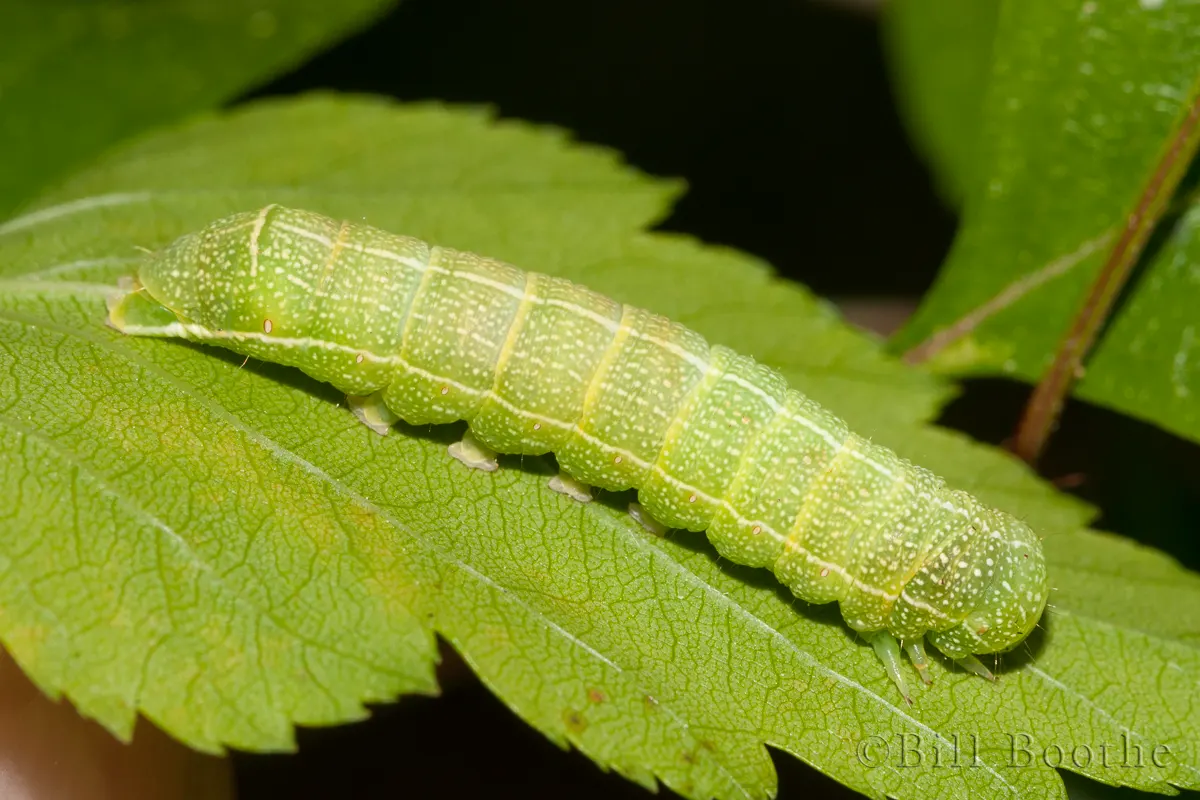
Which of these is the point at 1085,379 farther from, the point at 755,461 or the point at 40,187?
the point at 40,187

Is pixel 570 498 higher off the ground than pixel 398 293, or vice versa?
pixel 398 293

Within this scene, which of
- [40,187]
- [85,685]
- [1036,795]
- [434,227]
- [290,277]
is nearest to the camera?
[85,685]

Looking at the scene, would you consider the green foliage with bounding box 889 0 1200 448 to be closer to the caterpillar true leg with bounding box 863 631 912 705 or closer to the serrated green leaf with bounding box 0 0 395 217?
the caterpillar true leg with bounding box 863 631 912 705

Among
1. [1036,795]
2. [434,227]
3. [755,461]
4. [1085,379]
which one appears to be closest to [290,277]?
[434,227]

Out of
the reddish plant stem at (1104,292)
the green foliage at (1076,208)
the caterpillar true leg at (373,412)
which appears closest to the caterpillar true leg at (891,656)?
the reddish plant stem at (1104,292)

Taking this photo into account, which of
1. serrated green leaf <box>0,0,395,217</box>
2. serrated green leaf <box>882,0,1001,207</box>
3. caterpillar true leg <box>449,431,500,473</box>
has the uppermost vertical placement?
serrated green leaf <box>882,0,1001,207</box>

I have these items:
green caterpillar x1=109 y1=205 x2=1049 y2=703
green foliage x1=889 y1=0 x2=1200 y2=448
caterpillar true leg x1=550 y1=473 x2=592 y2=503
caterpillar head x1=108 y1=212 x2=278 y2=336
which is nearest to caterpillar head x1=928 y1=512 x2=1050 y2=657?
green caterpillar x1=109 y1=205 x2=1049 y2=703

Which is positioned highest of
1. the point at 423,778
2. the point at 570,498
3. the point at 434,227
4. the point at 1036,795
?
the point at 434,227

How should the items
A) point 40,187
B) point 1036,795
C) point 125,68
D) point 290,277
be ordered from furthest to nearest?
1. point 125,68
2. point 40,187
3. point 290,277
4. point 1036,795
